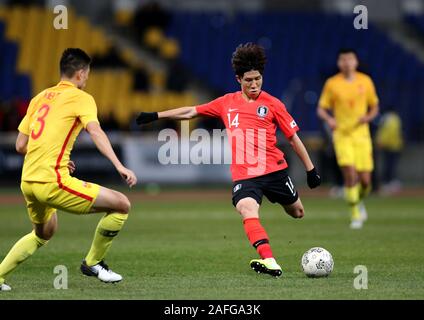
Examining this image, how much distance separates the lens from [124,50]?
3134 centimetres

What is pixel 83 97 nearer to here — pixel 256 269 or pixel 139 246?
pixel 256 269

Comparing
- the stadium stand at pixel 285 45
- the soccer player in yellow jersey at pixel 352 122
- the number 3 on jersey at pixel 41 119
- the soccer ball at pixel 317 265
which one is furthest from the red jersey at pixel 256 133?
the stadium stand at pixel 285 45

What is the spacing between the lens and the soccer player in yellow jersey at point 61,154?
884 cm

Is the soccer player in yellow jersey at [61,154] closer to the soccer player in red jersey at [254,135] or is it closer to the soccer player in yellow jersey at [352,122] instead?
the soccer player in red jersey at [254,135]

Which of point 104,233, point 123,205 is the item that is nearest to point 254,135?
point 123,205

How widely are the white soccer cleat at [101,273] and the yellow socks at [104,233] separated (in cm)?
4

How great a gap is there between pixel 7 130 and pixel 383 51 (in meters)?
12.8

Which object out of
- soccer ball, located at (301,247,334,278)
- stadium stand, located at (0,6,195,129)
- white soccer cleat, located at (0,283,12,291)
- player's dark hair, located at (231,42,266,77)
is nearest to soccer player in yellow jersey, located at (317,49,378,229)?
player's dark hair, located at (231,42,266,77)

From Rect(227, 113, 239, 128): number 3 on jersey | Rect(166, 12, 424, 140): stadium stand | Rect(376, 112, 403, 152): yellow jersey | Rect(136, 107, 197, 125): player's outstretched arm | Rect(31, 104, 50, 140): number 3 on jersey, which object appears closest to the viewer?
Rect(31, 104, 50, 140): number 3 on jersey

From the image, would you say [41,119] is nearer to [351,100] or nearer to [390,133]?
[351,100]

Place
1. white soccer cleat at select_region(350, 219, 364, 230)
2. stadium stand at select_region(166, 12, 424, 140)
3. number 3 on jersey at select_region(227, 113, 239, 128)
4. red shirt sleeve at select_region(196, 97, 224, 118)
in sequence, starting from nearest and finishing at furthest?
number 3 on jersey at select_region(227, 113, 239, 128)
red shirt sleeve at select_region(196, 97, 224, 118)
white soccer cleat at select_region(350, 219, 364, 230)
stadium stand at select_region(166, 12, 424, 140)

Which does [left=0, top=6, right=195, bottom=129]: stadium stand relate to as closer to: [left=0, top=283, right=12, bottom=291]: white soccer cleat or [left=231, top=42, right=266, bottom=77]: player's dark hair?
[left=231, top=42, right=266, bottom=77]: player's dark hair

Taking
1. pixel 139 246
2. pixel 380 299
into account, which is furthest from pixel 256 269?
pixel 139 246

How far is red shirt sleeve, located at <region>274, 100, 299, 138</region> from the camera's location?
34.1 ft
